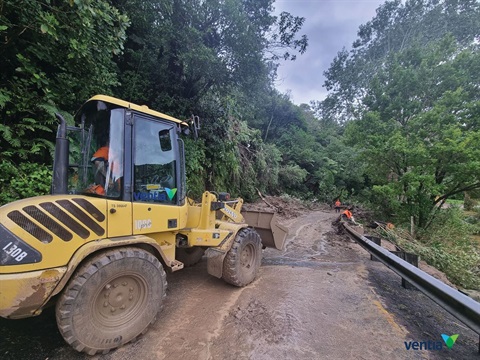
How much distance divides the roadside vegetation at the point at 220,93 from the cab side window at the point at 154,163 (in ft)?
7.96

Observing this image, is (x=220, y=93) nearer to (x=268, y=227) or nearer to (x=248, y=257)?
(x=268, y=227)

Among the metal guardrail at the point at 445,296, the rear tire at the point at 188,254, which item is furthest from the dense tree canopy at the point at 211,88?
the metal guardrail at the point at 445,296

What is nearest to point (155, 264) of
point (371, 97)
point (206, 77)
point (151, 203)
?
point (151, 203)

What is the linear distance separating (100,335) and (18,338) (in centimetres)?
96

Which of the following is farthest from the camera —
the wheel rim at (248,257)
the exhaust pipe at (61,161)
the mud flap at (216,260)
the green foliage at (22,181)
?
the green foliage at (22,181)

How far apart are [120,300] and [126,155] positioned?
1.55 metres

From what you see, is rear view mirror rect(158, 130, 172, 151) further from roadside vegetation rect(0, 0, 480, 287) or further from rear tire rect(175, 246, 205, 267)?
roadside vegetation rect(0, 0, 480, 287)

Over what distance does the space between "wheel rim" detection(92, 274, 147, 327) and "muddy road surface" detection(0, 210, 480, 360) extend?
0.97ft

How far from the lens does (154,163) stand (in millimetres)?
2834

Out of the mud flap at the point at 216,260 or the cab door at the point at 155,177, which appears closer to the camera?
the cab door at the point at 155,177

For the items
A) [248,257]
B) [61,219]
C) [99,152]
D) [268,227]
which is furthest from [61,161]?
[268,227]

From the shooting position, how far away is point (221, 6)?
22.1 feet

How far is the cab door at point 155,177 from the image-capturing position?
2.62 metres

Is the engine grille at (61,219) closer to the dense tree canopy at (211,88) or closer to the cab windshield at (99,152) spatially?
the cab windshield at (99,152)
